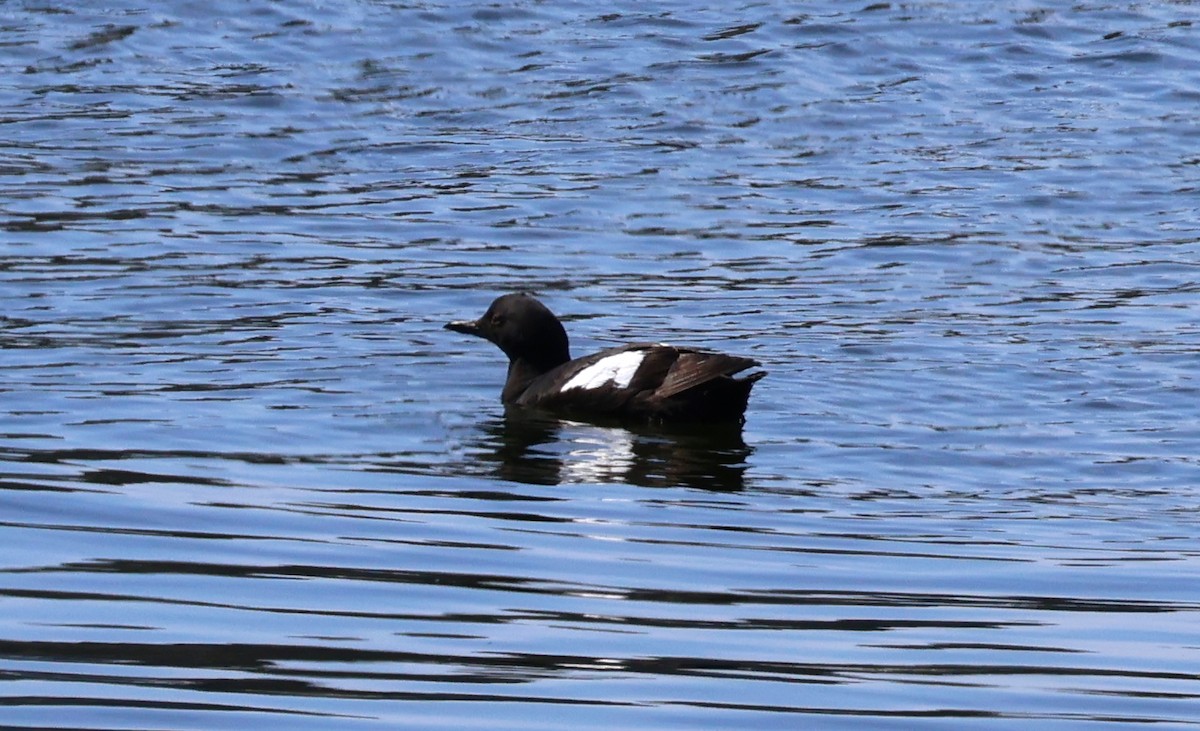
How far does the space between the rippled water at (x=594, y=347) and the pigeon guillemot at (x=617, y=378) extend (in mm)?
197

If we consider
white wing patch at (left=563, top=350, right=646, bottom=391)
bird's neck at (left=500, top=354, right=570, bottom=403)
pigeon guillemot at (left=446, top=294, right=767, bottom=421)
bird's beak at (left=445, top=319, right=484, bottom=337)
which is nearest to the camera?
pigeon guillemot at (left=446, top=294, right=767, bottom=421)

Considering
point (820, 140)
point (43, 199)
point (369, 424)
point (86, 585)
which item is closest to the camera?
point (86, 585)

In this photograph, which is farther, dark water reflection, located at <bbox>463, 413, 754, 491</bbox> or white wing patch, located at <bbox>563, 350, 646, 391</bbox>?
white wing patch, located at <bbox>563, 350, 646, 391</bbox>

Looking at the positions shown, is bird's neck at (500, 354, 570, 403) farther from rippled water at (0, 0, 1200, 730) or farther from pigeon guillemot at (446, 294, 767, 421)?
rippled water at (0, 0, 1200, 730)

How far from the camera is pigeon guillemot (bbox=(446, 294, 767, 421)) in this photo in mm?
10453

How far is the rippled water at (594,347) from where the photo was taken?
573cm

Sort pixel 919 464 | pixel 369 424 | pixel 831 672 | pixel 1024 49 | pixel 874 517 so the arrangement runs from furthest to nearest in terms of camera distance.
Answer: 1. pixel 1024 49
2. pixel 369 424
3. pixel 919 464
4. pixel 874 517
5. pixel 831 672

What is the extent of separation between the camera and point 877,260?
47.0 feet

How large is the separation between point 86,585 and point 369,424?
3.66 metres

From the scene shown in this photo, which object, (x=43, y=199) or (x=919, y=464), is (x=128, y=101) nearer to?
(x=43, y=199)

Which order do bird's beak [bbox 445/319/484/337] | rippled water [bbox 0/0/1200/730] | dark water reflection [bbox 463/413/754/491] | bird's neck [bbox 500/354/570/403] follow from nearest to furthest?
1. rippled water [bbox 0/0/1200/730]
2. dark water reflection [bbox 463/413/754/491]
3. bird's neck [bbox 500/354/570/403]
4. bird's beak [bbox 445/319/484/337]

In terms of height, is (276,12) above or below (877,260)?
above

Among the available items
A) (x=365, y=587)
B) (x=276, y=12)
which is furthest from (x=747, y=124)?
(x=365, y=587)

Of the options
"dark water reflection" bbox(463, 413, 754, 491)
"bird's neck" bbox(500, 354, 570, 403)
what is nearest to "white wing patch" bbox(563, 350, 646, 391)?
"dark water reflection" bbox(463, 413, 754, 491)
